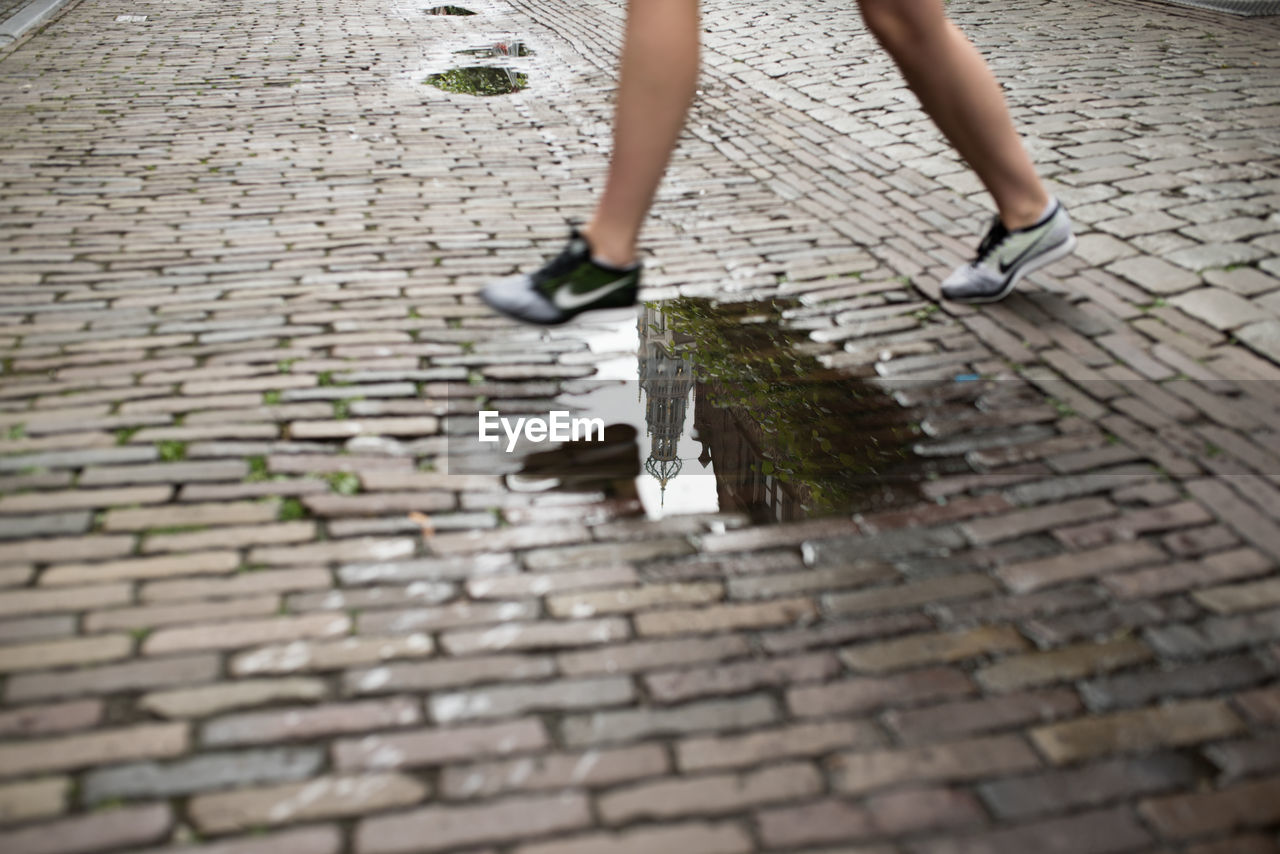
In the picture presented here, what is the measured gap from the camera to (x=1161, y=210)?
14.8 ft

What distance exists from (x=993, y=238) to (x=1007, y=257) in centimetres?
9

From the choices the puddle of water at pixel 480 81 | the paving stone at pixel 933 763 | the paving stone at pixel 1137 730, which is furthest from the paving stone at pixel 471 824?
the puddle of water at pixel 480 81

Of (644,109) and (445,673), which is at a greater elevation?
(644,109)

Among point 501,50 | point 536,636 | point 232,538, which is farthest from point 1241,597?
point 501,50

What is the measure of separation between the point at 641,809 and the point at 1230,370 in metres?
2.43

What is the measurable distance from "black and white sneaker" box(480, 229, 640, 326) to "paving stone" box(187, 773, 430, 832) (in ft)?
5.22

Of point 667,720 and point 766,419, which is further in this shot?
point 766,419

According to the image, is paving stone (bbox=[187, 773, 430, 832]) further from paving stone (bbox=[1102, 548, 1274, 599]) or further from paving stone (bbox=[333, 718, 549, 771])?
paving stone (bbox=[1102, 548, 1274, 599])

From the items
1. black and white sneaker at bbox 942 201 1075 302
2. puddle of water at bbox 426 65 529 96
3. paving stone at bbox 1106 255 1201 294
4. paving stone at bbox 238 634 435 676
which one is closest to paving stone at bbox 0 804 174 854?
paving stone at bbox 238 634 435 676

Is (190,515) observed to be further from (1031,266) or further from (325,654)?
(1031,266)

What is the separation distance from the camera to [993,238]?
12.0 feet

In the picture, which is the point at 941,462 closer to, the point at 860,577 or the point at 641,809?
the point at 860,577

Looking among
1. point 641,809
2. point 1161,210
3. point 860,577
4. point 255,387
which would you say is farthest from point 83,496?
point 1161,210

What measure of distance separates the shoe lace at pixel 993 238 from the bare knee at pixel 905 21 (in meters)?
0.69
